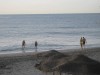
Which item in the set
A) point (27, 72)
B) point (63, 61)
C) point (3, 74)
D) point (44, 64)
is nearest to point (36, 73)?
point (27, 72)

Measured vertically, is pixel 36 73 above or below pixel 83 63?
below

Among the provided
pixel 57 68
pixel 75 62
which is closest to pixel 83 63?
pixel 75 62

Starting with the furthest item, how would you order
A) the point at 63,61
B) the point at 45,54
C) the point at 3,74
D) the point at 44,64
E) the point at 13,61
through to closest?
the point at 13,61, the point at 3,74, the point at 45,54, the point at 44,64, the point at 63,61

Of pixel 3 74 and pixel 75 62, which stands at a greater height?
pixel 75 62

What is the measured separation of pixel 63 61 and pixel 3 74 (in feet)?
23.8

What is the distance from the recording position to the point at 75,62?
14086mm

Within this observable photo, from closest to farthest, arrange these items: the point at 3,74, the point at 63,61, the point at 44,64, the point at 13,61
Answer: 1. the point at 63,61
2. the point at 44,64
3. the point at 3,74
4. the point at 13,61

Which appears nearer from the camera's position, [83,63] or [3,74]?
[83,63]

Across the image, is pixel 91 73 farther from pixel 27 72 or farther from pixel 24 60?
pixel 24 60

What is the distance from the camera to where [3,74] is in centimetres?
2056

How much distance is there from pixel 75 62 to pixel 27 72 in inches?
300

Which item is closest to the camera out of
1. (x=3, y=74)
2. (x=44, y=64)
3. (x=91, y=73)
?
(x=91, y=73)

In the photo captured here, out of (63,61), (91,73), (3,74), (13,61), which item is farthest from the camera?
(13,61)

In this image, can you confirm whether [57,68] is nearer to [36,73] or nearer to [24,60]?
[36,73]
